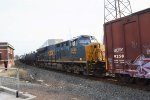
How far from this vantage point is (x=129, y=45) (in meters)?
13.6

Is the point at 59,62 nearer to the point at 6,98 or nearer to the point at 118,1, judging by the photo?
the point at 118,1

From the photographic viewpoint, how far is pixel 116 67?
49.1 feet

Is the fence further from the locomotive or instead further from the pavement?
the locomotive

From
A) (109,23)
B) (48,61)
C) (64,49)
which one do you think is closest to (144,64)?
(109,23)

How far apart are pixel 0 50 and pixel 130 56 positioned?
51766 millimetres

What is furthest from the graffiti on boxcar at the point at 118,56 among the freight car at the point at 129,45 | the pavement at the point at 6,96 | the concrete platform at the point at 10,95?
the pavement at the point at 6,96

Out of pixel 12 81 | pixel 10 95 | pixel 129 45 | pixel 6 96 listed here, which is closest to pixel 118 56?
pixel 129 45

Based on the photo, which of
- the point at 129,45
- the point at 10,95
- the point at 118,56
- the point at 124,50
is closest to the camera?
the point at 10,95

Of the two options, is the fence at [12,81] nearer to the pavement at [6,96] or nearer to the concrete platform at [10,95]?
the concrete platform at [10,95]

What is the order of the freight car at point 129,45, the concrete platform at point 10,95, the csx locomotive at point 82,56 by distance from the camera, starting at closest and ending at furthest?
the concrete platform at point 10,95, the freight car at point 129,45, the csx locomotive at point 82,56

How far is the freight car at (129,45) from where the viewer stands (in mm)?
12461

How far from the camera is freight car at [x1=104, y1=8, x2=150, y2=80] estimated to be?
1246 centimetres

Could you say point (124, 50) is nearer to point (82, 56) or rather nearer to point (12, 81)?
point (12, 81)

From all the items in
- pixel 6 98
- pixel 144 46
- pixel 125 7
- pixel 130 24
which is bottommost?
pixel 6 98
